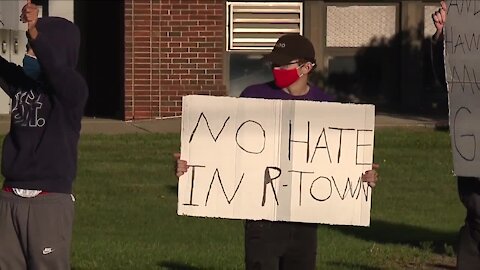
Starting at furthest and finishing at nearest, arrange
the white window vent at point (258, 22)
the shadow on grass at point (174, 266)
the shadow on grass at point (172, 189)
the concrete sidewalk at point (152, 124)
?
the white window vent at point (258, 22), the concrete sidewalk at point (152, 124), the shadow on grass at point (172, 189), the shadow on grass at point (174, 266)

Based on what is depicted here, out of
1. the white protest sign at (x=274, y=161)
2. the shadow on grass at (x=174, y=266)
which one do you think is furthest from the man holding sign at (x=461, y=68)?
the shadow on grass at (x=174, y=266)

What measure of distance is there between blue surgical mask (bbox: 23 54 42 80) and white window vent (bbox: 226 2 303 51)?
490 inches

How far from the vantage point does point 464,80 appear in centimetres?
666

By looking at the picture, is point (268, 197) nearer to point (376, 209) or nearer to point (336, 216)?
point (336, 216)

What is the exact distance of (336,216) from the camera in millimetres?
6340

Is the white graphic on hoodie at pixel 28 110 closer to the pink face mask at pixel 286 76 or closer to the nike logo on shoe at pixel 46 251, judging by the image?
the nike logo on shoe at pixel 46 251

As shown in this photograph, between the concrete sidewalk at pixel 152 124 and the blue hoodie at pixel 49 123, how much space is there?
10394 millimetres

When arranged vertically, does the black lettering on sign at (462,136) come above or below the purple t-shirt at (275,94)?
below

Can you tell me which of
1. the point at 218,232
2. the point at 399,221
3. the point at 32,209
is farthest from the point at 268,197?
the point at 399,221

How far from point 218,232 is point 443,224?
6.72 feet

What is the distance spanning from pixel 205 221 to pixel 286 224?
4387 mm

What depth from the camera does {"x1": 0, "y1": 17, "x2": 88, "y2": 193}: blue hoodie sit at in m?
5.63

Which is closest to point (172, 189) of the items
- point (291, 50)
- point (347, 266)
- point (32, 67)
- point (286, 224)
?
point (347, 266)

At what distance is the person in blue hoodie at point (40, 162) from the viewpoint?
5.66m
